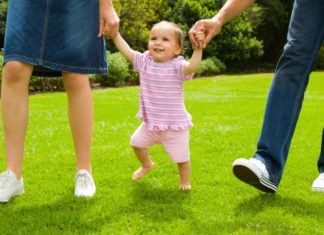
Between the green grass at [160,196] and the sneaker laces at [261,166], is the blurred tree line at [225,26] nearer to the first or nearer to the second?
the green grass at [160,196]

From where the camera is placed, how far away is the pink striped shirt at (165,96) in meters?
3.70

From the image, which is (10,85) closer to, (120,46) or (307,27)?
(120,46)

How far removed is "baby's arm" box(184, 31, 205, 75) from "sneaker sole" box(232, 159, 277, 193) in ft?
2.46

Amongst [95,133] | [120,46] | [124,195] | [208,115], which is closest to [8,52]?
[120,46]

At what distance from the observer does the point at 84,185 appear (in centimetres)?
353

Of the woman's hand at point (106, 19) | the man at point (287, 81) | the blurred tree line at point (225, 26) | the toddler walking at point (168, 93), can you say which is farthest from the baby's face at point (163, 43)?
the blurred tree line at point (225, 26)

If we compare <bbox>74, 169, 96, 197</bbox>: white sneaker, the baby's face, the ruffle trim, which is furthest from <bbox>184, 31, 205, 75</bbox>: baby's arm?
<bbox>74, 169, 96, 197</bbox>: white sneaker

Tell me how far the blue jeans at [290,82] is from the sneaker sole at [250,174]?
9 cm

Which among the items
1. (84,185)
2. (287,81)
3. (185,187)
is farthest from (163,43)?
(84,185)

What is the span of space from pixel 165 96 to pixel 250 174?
2.93 feet

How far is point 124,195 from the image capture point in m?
3.52

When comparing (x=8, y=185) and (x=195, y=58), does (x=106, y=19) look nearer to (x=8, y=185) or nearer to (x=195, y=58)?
(x=195, y=58)

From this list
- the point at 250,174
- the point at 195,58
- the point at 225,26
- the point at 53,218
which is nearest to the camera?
the point at 53,218

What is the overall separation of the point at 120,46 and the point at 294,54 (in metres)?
1.26
